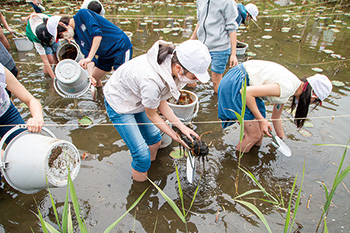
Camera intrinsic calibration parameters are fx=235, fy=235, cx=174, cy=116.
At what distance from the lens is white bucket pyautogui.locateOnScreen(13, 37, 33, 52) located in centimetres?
509

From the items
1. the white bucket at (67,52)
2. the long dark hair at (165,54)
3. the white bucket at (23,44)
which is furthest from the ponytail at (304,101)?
the white bucket at (23,44)

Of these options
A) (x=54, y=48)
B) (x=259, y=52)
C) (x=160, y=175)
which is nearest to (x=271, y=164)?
(x=160, y=175)

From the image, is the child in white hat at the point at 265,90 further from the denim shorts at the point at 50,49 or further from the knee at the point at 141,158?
the denim shorts at the point at 50,49

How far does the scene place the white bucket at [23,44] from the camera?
509cm

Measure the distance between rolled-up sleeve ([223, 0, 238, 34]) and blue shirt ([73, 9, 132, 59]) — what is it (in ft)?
4.47

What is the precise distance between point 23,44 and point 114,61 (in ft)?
10.8

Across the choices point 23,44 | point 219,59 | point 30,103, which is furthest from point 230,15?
point 23,44

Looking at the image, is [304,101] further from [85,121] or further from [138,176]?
[85,121]

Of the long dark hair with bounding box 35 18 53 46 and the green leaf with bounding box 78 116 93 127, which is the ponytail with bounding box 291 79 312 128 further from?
the long dark hair with bounding box 35 18 53 46

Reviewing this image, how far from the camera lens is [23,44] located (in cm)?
518

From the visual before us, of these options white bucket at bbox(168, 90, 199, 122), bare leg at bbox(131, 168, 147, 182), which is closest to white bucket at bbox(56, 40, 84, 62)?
white bucket at bbox(168, 90, 199, 122)

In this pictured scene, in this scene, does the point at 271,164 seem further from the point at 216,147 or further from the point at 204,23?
the point at 204,23

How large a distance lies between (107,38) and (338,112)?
341cm

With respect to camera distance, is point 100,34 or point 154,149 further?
point 100,34
